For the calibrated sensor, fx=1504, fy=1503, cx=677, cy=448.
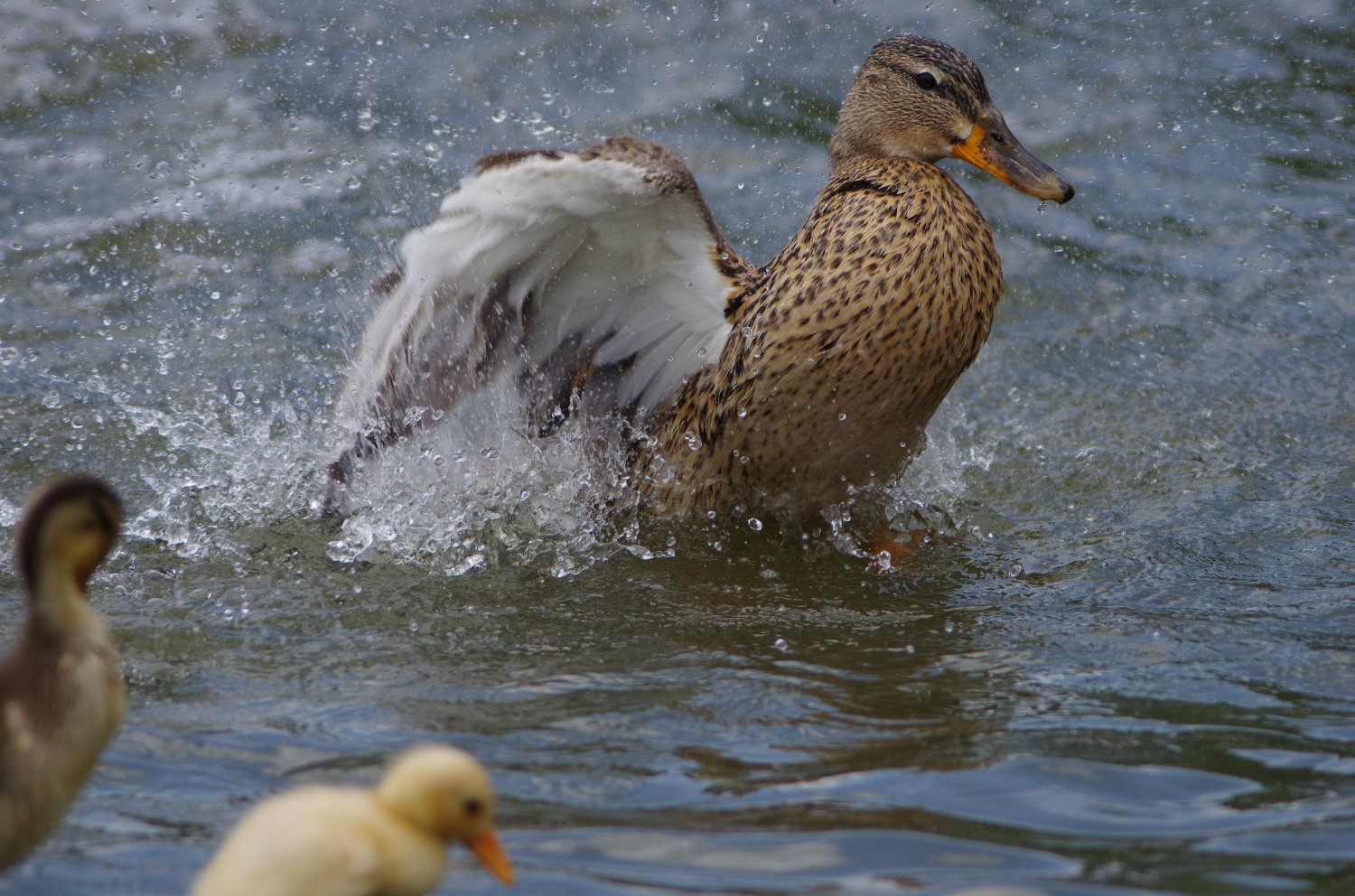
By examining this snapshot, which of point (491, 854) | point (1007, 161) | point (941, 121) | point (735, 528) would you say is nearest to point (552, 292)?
point (735, 528)

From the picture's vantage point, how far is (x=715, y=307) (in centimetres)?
563

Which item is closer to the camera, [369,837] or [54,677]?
[369,837]

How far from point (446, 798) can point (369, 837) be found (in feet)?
0.46

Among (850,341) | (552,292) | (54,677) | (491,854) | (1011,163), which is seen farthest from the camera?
(1011,163)

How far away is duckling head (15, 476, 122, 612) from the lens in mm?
2709

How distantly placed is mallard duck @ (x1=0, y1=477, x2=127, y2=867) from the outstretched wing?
2.25 meters

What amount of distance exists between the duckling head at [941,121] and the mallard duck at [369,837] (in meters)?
3.82

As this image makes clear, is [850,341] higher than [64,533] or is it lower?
lower

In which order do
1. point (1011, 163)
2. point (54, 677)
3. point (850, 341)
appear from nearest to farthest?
1. point (54, 677)
2. point (850, 341)
3. point (1011, 163)

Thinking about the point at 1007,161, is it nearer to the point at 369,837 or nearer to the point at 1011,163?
the point at 1011,163

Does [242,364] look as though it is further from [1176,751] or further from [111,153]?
[1176,751]

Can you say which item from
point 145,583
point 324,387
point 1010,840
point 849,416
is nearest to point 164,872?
point 1010,840

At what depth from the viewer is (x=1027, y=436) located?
6906mm

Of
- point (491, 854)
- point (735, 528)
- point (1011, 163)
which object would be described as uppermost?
point (1011, 163)
